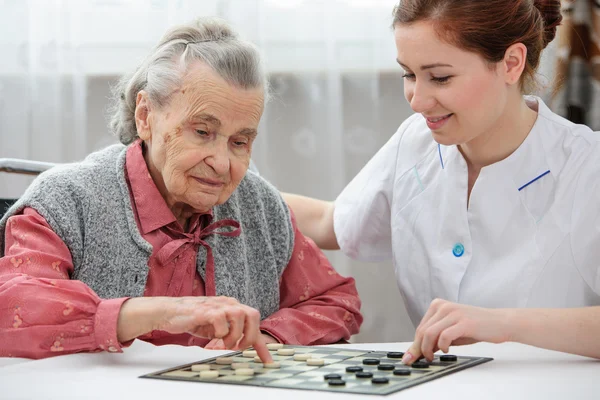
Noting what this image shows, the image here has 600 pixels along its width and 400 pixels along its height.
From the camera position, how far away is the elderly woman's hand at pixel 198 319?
1242 millimetres

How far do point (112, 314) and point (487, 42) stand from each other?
33.6 inches

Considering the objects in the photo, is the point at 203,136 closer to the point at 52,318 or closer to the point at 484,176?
the point at 52,318

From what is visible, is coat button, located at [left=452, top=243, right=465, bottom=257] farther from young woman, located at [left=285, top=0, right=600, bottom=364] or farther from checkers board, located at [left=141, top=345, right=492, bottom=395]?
checkers board, located at [left=141, top=345, right=492, bottom=395]

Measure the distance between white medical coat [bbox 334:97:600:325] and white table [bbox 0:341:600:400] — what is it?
1.03 feet

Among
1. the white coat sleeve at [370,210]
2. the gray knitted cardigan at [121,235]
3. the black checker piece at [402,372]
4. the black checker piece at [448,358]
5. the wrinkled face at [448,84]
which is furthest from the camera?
the white coat sleeve at [370,210]

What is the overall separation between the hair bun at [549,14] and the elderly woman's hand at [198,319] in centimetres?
91

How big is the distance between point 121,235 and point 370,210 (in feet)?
2.00

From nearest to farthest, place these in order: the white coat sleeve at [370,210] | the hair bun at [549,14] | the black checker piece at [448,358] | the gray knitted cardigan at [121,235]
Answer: the black checker piece at [448,358]
the gray knitted cardigan at [121,235]
the hair bun at [549,14]
the white coat sleeve at [370,210]

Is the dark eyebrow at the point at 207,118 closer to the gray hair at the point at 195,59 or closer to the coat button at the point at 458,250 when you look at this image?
the gray hair at the point at 195,59

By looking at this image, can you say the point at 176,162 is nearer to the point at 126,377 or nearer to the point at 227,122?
the point at 227,122

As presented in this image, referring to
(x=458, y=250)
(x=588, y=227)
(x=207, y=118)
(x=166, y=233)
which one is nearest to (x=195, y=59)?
(x=207, y=118)

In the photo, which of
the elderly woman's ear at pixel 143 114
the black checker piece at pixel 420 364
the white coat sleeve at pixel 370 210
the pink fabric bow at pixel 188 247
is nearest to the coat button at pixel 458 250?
the white coat sleeve at pixel 370 210

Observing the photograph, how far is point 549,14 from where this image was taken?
1.74 m

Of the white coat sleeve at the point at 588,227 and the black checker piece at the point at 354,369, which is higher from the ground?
the white coat sleeve at the point at 588,227
